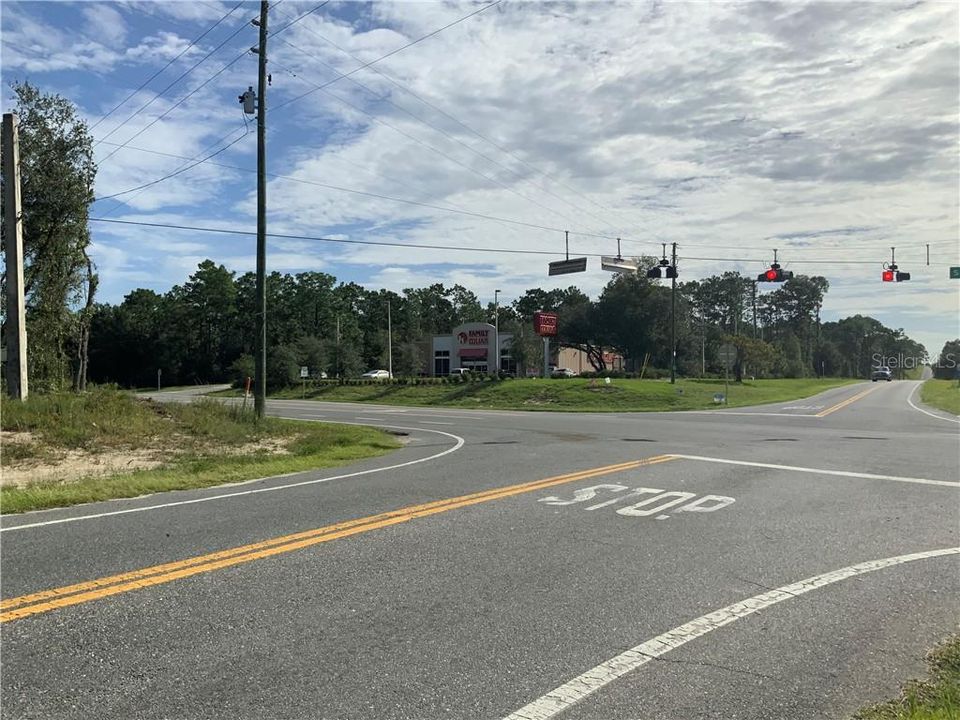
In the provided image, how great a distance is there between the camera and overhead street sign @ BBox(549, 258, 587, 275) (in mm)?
31234

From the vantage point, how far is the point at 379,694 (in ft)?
12.0

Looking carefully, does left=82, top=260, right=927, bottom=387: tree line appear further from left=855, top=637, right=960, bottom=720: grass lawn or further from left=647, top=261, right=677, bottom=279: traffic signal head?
left=855, top=637, right=960, bottom=720: grass lawn

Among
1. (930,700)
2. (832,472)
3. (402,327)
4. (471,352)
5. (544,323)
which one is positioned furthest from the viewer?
(402,327)

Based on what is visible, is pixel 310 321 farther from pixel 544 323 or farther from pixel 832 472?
pixel 832 472

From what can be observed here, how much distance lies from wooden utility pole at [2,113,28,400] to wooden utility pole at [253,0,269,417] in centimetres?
581

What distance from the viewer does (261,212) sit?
20484 millimetres

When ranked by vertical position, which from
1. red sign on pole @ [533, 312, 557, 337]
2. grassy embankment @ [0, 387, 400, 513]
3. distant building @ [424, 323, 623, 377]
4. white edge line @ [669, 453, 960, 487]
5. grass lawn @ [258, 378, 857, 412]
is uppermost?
red sign on pole @ [533, 312, 557, 337]

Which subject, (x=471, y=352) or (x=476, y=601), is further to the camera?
(x=471, y=352)

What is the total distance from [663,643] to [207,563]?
3.70 m

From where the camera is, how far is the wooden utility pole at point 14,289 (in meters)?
17.8

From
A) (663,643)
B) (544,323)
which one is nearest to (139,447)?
(663,643)

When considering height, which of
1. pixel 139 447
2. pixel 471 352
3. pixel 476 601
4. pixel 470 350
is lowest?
pixel 139 447

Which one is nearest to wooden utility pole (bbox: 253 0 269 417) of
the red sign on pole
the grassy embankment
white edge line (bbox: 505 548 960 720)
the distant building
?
the grassy embankment

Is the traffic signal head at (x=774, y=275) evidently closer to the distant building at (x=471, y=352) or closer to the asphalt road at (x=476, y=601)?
the asphalt road at (x=476, y=601)
